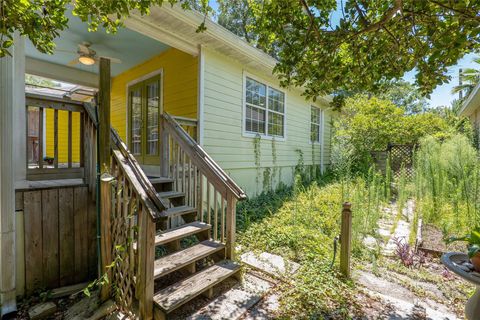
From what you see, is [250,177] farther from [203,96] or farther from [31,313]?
[31,313]

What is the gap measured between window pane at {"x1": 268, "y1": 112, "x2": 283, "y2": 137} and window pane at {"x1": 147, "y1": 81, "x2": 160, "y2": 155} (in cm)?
315

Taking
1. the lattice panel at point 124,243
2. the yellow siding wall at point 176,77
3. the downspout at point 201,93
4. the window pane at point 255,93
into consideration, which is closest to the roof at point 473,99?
the window pane at point 255,93

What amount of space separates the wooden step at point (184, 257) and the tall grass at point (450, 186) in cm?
351

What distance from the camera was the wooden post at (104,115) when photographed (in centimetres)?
239

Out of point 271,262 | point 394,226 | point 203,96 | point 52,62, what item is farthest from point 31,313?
point 52,62

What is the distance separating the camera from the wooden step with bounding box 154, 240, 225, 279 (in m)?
2.44

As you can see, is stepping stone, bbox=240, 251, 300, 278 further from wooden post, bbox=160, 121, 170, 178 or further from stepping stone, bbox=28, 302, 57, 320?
stepping stone, bbox=28, 302, 57, 320

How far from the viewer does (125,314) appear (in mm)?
2277

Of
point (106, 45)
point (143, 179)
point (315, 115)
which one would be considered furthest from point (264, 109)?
point (143, 179)

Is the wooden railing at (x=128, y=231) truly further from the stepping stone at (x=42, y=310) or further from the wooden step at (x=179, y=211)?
the wooden step at (x=179, y=211)

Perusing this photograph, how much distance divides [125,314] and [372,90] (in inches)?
157

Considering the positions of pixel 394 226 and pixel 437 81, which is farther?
pixel 394 226

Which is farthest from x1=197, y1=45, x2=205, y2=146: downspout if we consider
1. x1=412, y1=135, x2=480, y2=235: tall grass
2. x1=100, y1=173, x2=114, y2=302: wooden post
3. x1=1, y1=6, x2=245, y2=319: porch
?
x1=412, y1=135, x2=480, y2=235: tall grass

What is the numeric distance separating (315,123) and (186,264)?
8808 mm
